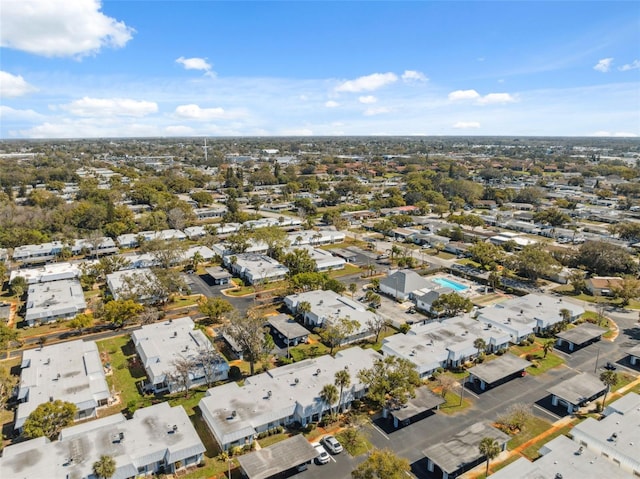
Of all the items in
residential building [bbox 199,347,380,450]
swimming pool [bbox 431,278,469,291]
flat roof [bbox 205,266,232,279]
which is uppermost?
flat roof [bbox 205,266,232,279]

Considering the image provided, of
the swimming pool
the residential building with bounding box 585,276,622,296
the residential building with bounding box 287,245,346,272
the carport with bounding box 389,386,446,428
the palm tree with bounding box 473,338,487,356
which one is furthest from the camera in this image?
the residential building with bounding box 287,245,346,272

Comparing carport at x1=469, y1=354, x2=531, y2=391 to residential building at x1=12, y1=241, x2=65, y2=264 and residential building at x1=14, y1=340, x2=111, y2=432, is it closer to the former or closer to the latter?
residential building at x1=14, y1=340, x2=111, y2=432

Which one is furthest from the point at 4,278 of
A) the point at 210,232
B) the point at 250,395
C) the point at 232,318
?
the point at 250,395

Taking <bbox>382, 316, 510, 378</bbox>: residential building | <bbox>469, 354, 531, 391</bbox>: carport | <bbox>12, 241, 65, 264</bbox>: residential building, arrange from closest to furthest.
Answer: <bbox>469, 354, 531, 391</bbox>: carport < <bbox>382, 316, 510, 378</bbox>: residential building < <bbox>12, 241, 65, 264</bbox>: residential building

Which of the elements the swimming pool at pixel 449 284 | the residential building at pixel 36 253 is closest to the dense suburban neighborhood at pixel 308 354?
the residential building at pixel 36 253

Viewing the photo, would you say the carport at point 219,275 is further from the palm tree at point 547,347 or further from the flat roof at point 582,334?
the flat roof at point 582,334

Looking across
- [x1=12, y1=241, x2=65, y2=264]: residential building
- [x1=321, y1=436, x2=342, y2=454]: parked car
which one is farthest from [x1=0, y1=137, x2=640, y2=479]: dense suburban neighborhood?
[x1=12, y1=241, x2=65, y2=264]: residential building

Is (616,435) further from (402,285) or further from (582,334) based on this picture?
(402,285)
